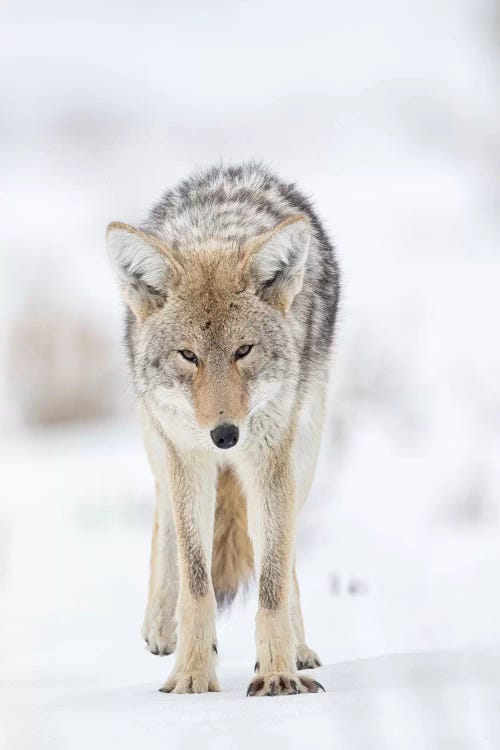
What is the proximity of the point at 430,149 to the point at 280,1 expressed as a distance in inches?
366

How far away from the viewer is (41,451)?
11.1m

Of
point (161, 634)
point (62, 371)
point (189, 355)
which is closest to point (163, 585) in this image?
point (161, 634)

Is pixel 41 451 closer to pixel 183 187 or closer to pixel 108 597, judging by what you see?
pixel 108 597

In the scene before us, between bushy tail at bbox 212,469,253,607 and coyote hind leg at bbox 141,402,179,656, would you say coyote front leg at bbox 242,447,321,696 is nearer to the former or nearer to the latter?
bushy tail at bbox 212,469,253,607

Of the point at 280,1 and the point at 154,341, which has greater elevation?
the point at 280,1

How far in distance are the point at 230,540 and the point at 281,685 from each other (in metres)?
1.12

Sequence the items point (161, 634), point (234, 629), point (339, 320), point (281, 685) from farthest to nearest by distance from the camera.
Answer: point (234, 629) < point (339, 320) < point (161, 634) < point (281, 685)

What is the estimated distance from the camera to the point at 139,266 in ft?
14.3

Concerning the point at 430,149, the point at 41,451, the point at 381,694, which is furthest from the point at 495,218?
the point at 381,694

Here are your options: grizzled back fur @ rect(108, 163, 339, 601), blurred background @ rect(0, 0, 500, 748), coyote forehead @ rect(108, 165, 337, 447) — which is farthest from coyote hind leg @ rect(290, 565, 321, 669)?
coyote forehead @ rect(108, 165, 337, 447)

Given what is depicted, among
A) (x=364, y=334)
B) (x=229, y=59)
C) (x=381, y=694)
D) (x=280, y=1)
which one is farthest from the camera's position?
(x=280, y=1)

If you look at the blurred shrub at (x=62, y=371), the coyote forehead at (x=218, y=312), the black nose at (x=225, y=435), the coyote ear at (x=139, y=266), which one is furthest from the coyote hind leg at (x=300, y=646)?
the blurred shrub at (x=62, y=371)

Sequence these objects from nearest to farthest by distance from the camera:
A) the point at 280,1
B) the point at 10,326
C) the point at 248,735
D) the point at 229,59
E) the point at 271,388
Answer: the point at 248,735 < the point at 271,388 < the point at 10,326 < the point at 229,59 < the point at 280,1

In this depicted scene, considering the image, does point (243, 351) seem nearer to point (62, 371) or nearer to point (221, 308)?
point (221, 308)
